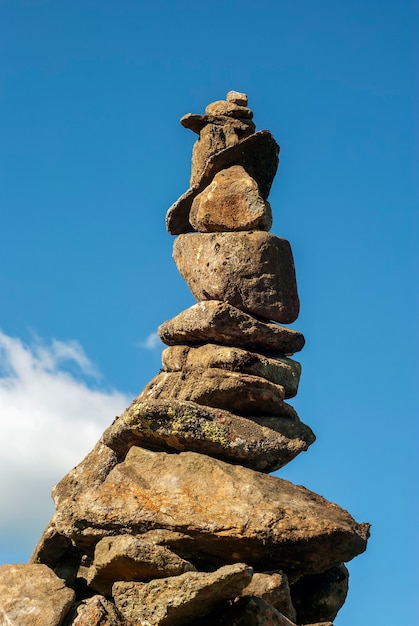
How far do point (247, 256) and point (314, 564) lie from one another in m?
5.92

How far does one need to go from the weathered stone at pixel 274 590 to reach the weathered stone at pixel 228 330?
461 centimetres

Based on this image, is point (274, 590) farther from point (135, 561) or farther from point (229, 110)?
point (229, 110)

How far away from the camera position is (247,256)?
20234 mm

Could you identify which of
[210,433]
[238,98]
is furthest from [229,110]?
[210,433]

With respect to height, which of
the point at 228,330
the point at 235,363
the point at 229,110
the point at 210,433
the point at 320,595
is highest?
the point at 229,110

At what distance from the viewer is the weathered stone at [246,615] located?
16.1m

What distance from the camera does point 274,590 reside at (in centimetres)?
1712

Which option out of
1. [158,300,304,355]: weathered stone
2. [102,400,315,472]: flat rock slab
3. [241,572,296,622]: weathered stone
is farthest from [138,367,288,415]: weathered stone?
[241,572,296,622]: weathered stone

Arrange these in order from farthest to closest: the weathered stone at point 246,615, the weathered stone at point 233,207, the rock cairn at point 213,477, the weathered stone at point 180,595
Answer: the weathered stone at point 233,207
the rock cairn at point 213,477
the weathered stone at point 246,615
the weathered stone at point 180,595

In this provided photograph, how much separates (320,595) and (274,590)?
6.75 feet

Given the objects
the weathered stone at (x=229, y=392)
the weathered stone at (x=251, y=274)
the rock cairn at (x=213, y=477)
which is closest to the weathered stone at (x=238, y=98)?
the rock cairn at (x=213, y=477)

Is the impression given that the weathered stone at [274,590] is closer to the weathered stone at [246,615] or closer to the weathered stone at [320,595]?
the weathered stone at [246,615]

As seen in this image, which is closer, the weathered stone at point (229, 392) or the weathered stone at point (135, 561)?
the weathered stone at point (135, 561)

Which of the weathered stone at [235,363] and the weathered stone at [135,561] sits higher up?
the weathered stone at [235,363]
